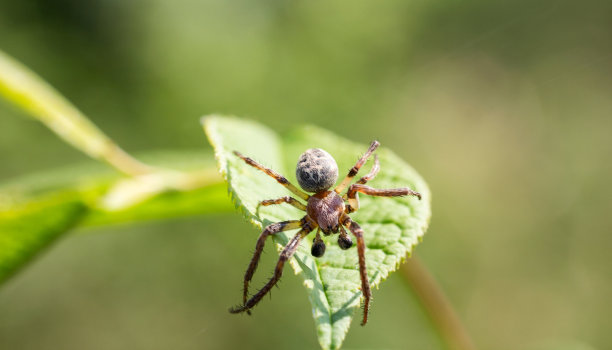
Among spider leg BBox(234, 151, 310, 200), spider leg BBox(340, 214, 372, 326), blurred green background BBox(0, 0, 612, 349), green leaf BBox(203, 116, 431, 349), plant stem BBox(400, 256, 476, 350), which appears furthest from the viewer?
blurred green background BBox(0, 0, 612, 349)

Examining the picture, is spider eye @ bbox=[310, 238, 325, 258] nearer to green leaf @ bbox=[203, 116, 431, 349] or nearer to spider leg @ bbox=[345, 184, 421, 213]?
green leaf @ bbox=[203, 116, 431, 349]

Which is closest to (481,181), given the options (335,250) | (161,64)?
(161,64)

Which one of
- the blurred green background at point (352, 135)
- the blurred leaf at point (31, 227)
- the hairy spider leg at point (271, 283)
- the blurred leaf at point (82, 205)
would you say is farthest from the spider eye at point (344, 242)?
the blurred green background at point (352, 135)

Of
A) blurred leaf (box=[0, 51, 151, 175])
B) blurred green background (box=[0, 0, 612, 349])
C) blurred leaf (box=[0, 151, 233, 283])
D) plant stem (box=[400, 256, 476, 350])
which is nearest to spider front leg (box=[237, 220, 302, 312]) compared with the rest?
blurred leaf (box=[0, 151, 233, 283])

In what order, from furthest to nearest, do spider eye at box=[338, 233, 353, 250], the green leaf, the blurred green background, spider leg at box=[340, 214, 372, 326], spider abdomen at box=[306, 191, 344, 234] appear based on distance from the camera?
1. the blurred green background
2. spider abdomen at box=[306, 191, 344, 234]
3. spider eye at box=[338, 233, 353, 250]
4. spider leg at box=[340, 214, 372, 326]
5. the green leaf

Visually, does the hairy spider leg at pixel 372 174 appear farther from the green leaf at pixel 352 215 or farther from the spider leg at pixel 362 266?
the spider leg at pixel 362 266

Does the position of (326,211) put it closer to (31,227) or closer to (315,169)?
(315,169)
